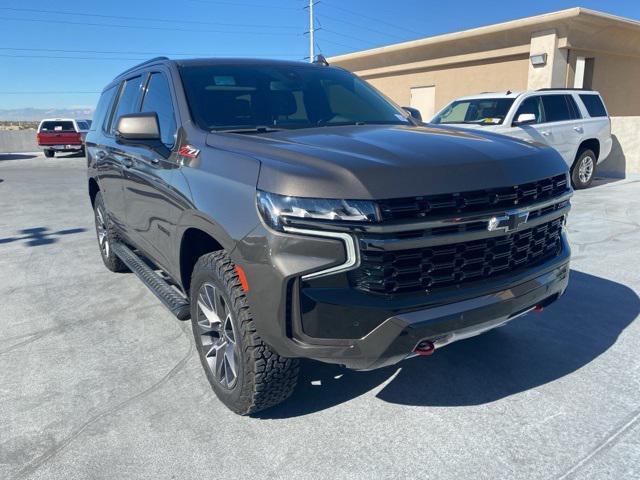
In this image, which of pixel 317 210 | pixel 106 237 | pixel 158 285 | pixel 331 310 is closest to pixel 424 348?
pixel 331 310

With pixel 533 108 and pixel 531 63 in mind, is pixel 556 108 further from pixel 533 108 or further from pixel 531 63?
pixel 531 63

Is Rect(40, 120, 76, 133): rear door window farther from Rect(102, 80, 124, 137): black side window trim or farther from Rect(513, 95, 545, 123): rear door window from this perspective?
Rect(102, 80, 124, 137): black side window trim

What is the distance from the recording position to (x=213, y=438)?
8.85 feet

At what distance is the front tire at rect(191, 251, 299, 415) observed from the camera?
256cm

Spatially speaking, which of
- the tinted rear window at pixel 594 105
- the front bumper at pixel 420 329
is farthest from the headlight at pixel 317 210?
the tinted rear window at pixel 594 105

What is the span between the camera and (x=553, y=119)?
10031mm

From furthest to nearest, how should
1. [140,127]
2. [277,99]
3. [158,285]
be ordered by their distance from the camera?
[158,285] < [277,99] < [140,127]

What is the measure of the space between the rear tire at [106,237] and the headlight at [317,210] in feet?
11.3

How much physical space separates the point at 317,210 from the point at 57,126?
26153 millimetres

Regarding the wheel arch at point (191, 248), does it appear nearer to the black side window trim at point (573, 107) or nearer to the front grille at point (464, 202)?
the front grille at point (464, 202)

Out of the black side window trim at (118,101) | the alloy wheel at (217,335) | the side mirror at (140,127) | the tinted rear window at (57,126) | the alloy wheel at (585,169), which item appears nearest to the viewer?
the alloy wheel at (217,335)

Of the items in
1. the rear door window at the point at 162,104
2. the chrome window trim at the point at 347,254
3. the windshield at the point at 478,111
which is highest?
the rear door window at the point at 162,104

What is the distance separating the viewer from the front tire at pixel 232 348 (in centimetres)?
256

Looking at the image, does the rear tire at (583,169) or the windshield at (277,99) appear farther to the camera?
the rear tire at (583,169)
